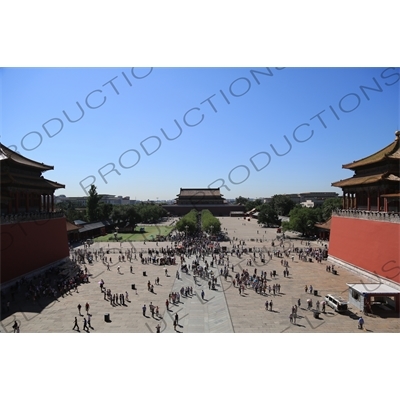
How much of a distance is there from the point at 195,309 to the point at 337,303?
20.7ft

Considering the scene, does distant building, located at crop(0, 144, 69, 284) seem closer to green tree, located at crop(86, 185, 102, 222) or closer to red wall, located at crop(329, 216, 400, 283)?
red wall, located at crop(329, 216, 400, 283)

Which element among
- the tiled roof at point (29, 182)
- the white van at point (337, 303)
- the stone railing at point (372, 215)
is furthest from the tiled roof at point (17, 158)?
the stone railing at point (372, 215)

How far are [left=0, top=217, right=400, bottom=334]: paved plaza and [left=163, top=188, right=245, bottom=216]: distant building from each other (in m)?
56.7

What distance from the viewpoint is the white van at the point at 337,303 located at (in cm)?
1409

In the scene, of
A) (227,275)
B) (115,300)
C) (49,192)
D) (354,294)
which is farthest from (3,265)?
(354,294)

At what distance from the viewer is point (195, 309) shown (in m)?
14.6

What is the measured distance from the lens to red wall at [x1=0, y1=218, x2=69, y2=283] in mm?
16906

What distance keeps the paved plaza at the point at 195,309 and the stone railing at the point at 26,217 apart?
411 cm

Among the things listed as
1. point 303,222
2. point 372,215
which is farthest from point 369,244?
point 303,222

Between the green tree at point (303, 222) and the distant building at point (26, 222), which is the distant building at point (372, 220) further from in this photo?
the distant building at point (26, 222)

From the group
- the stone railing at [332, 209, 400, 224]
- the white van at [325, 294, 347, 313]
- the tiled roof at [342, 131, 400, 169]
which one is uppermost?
the tiled roof at [342, 131, 400, 169]

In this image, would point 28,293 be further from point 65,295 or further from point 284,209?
point 284,209

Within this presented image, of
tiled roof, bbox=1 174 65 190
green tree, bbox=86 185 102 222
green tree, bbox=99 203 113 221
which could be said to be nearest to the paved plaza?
tiled roof, bbox=1 174 65 190

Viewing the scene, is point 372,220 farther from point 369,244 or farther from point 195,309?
point 195,309
